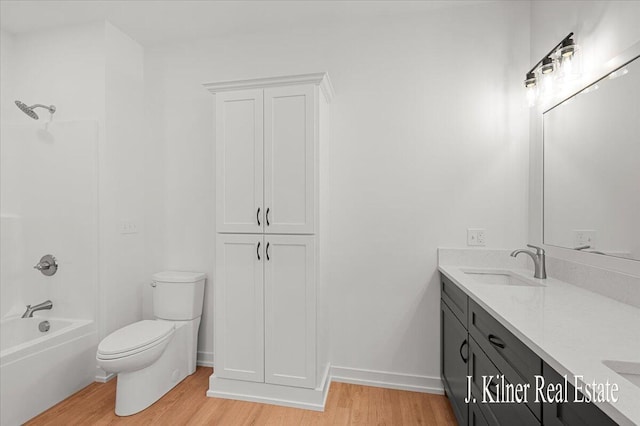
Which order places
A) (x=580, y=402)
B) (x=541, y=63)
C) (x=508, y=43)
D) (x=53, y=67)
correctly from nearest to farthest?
(x=580, y=402)
(x=541, y=63)
(x=508, y=43)
(x=53, y=67)

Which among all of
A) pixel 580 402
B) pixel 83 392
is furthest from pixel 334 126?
pixel 83 392

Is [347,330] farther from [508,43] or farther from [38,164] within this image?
[38,164]

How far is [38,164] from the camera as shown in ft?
8.15

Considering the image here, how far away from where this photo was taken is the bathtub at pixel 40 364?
5.93ft

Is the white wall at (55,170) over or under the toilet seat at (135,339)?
over

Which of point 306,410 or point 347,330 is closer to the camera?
point 306,410

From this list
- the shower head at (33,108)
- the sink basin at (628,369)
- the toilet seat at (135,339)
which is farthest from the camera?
the shower head at (33,108)

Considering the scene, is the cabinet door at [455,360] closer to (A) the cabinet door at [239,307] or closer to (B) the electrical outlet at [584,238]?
(B) the electrical outlet at [584,238]

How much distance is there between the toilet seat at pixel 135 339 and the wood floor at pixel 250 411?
1.35 ft

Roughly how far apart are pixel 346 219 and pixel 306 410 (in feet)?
4.30

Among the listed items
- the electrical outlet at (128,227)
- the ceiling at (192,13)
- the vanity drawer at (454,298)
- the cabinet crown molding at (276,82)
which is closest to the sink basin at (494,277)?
the vanity drawer at (454,298)

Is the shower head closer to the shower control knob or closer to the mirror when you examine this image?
the shower control knob

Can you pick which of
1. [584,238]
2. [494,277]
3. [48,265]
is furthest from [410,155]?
[48,265]

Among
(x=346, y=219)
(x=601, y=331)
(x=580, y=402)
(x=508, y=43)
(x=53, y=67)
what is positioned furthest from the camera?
(x=53, y=67)
